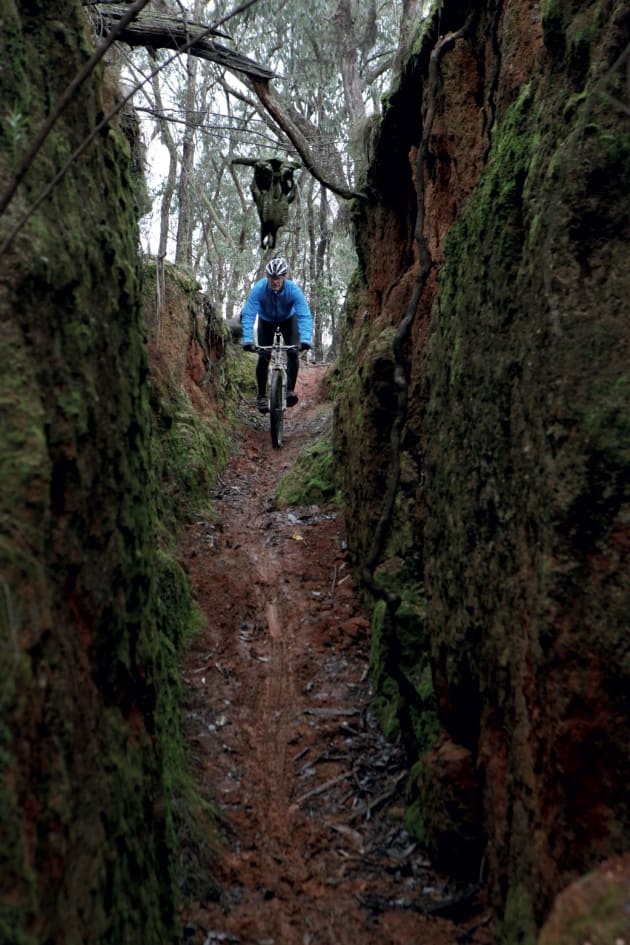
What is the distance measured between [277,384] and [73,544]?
8.57 metres

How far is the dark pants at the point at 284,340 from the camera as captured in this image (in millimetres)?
10422

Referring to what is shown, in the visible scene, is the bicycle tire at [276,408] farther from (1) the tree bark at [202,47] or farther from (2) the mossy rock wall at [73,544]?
(2) the mossy rock wall at [73,544]

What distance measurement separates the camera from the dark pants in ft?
34.2

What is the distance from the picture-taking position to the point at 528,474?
302 centimetres

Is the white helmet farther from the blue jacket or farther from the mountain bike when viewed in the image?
the mountain bike

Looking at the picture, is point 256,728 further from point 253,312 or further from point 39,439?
point 253,312

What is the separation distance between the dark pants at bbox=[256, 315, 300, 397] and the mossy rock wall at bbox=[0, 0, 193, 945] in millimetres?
6906

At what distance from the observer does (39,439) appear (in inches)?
81.7

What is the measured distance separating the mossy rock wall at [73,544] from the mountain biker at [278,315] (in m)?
6.62

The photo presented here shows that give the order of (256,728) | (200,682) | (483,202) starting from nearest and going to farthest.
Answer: (483,202) → (256,728) → (200,682)

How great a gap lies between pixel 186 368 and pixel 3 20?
7571 millimetres

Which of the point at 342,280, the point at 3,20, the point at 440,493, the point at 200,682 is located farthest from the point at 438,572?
the point at 342,280

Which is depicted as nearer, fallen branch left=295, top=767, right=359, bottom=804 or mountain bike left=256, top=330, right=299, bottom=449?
fallen branch left=295, top=767, right=359, bottom=804

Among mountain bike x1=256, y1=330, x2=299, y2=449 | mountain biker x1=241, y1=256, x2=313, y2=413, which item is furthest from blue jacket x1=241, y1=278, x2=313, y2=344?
mountain bike x1=256, y1=330, x2=299, y2=449
